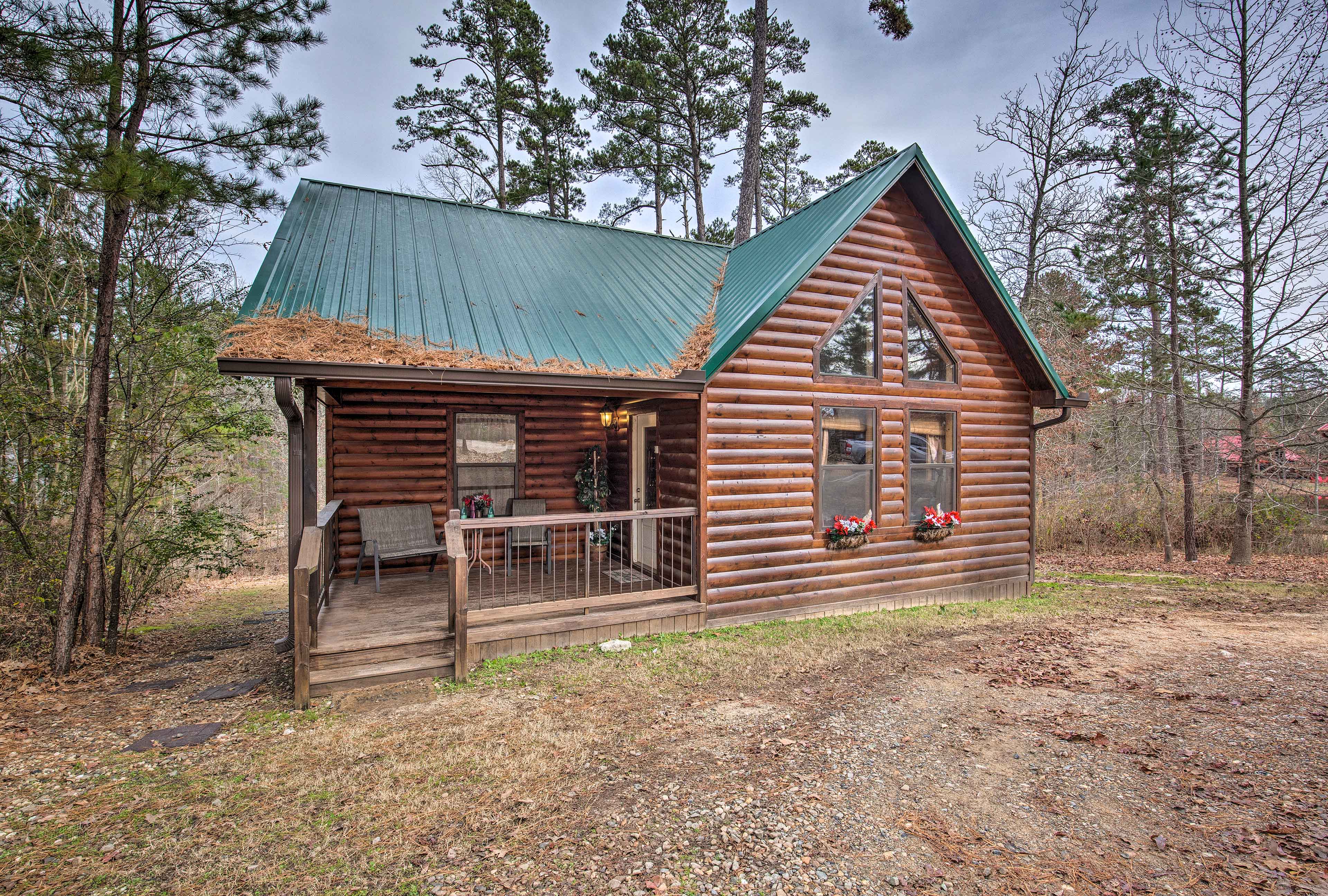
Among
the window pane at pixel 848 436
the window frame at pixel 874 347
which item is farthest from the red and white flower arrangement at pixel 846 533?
the window frame at pixel 874 347

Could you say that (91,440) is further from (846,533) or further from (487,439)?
(846,533)

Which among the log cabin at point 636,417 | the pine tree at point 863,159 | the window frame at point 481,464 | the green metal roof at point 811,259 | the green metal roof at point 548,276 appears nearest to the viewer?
the log cabin at point 636,417

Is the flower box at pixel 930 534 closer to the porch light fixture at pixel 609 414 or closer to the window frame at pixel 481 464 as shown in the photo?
the porch light fixture at pixel 609 414

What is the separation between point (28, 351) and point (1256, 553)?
1997 centimetres

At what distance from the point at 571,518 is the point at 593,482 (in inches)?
110

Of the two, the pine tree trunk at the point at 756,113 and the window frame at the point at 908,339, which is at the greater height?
the pine tree trunk at the point at 756,113

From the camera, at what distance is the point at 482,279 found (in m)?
7.10

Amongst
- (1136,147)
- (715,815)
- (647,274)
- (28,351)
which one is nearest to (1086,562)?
(1136,147)

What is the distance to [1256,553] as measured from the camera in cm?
1208

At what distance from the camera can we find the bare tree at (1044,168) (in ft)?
47.3

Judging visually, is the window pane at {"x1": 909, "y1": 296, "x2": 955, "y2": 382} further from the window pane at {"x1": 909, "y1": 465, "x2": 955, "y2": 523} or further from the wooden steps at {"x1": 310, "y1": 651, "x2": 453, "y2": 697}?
the wooden steps at {"x1": 310, "y1": 651, "x2": 453, "y2": 697}

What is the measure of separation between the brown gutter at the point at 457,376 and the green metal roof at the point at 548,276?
31cm

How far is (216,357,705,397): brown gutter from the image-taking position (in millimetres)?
4672

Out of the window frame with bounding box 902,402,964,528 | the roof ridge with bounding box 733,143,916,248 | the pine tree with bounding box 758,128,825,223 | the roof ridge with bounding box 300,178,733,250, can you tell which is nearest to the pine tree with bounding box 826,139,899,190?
the pine tree with bounding box 758,128,825,223
